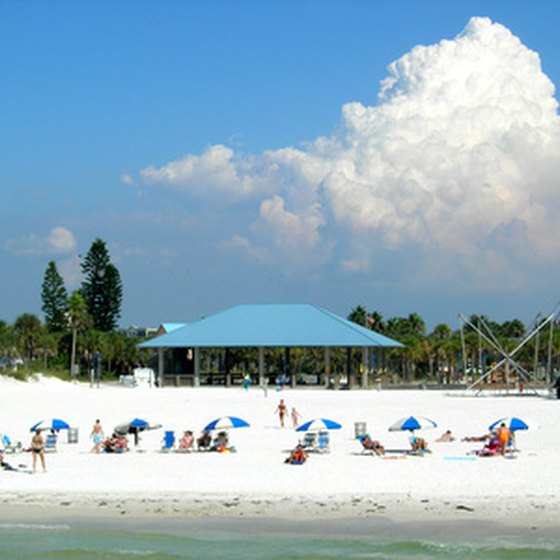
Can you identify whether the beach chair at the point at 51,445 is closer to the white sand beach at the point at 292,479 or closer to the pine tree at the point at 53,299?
the white sand beach at the point at 292,479

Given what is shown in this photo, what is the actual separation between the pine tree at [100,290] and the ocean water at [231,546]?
78070 mm

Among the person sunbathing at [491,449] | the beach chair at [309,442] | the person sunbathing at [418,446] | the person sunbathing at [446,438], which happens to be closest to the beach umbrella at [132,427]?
the beach chair at [309,442]

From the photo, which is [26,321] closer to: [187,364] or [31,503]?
[187,364]

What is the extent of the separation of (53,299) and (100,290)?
4471 mm

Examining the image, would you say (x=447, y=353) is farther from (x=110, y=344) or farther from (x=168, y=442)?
(x=168, y=442)

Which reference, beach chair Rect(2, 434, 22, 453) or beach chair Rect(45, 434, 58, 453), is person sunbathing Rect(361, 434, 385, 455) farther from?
beach chair Rect(2, 434, 22, 453)

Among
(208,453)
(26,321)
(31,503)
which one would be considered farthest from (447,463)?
(26,321)

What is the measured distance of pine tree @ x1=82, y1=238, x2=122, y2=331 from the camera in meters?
94.8

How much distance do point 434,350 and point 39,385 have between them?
4322 centimetres

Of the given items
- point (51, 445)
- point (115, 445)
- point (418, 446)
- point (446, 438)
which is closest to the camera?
point (418, 446)

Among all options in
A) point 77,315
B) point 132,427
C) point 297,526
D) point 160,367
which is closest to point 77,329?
point 77,315

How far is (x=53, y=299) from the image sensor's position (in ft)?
313

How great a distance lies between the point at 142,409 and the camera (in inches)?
1586

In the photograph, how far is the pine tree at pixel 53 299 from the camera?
94.6 m
